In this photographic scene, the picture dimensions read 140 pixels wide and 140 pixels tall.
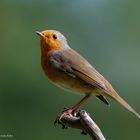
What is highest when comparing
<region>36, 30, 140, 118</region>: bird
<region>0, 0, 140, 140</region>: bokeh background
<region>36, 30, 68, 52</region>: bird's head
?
<region>36, 30, 68, 52</region>: bird's head

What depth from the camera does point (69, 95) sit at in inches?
626

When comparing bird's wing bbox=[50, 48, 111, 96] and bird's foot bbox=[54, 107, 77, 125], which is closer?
bird's foot bbox=[54, 107, 77, 125]

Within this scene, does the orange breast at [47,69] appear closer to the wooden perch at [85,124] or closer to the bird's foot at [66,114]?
the bird's foot at [66,114]

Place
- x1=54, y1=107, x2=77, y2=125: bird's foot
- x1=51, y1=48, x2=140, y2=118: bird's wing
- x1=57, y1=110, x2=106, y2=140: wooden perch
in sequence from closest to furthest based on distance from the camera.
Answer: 1. x1=57, y1=110, x2=106, y2=140: wooden perch
2. x1=54, y1=107, x2=77, y2=125: bird's foot
3. x1=51, y1=48, x2=140, y2=118: bird's wing

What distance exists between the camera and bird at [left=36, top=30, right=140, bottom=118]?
863 centimetres

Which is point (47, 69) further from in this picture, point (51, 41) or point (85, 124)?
point (85, 124)

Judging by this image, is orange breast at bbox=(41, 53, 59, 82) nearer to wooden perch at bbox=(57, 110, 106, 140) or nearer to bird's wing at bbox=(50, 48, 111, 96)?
bird's wing at bbox=(50, 48, 111, 96)

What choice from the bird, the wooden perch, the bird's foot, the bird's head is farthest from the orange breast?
the wooden perch

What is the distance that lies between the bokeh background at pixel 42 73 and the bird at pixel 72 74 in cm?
354

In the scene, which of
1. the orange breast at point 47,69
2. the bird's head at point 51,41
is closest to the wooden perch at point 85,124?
the orange breast at point 47,69

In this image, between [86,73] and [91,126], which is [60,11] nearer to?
[86,73]

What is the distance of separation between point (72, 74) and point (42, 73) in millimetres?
7622

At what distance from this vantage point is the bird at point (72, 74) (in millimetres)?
8633

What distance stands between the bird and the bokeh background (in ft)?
11.6
